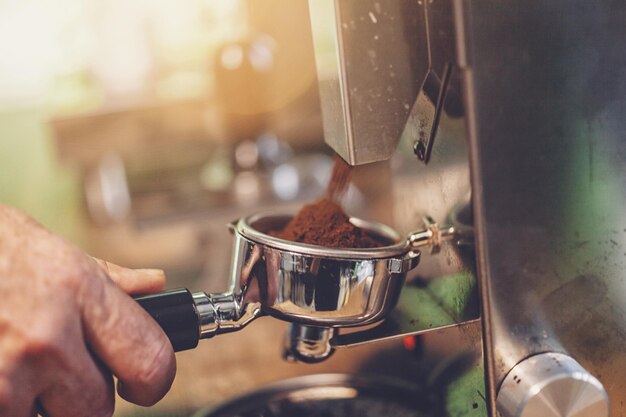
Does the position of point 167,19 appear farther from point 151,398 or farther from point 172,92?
point 151,398

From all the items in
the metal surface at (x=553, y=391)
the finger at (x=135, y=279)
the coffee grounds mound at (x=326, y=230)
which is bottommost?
the metal surface at (x=553, y=391)

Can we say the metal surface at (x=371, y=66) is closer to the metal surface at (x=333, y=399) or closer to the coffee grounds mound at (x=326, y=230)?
the coffee grounds mound at (x=326, y=230)

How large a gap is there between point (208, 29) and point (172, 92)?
0.28 m

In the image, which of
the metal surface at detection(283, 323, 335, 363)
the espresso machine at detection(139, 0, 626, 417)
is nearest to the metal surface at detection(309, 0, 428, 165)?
the espresso machine at detection(139, 0, 626, 417)

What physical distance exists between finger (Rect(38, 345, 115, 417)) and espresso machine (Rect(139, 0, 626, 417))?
67 millimetres

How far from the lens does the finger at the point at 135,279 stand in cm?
64

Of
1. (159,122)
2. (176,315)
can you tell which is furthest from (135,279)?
(159,122)

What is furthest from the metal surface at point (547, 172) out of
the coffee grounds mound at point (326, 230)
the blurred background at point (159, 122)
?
the blurred background at point (159, 122)

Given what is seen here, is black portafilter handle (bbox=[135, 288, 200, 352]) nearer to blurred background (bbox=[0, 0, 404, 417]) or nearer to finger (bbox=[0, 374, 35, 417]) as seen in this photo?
finger (bbox=[0, 374, 35, 417])

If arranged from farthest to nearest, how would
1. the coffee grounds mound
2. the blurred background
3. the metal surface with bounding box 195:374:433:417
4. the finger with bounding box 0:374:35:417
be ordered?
1. the blurred background
2. the metal surface with bounding box 195:374:433:417
3. the coffee grounds mound
4. the finger with bounding box 0:374:35:417

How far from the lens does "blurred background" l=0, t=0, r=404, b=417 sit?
2.08 metres

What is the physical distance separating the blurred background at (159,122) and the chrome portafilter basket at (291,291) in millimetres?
1279

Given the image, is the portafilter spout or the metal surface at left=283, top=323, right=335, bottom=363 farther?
the metal surface at left=283, top=323, right=335, bottom=363

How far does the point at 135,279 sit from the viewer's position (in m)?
0.64
